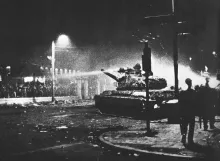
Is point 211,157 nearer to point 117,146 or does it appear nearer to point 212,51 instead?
point 117,146

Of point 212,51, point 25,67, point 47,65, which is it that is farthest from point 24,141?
point 47,65

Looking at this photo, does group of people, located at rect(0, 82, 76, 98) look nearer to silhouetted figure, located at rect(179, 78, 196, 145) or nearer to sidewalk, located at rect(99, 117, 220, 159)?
sidewalk, located at rect(99, 117, 220, 159)

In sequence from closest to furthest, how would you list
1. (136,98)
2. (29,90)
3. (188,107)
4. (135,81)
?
(188,107) < (136,98) < (135,81) < (29,90)

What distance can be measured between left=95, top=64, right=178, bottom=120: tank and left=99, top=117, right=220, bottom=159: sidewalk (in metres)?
4.25

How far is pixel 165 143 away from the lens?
27.1ft

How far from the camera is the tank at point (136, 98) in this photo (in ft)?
50.4

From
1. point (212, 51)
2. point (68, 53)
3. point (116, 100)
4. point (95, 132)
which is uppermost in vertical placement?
point (68, 53)

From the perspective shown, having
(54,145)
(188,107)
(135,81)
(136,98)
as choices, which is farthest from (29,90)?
(188,107)

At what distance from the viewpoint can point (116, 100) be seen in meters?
17.6

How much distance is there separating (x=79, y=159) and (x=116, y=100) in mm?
10868

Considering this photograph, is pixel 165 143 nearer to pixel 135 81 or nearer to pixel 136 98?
pixel 136 98

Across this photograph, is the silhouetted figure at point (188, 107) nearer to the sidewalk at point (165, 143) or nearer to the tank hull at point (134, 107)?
the sidewalk at point (165, 143)

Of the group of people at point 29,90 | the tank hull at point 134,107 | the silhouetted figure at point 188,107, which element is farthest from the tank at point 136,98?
the group of people at point 29,90

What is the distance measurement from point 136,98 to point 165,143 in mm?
7806
